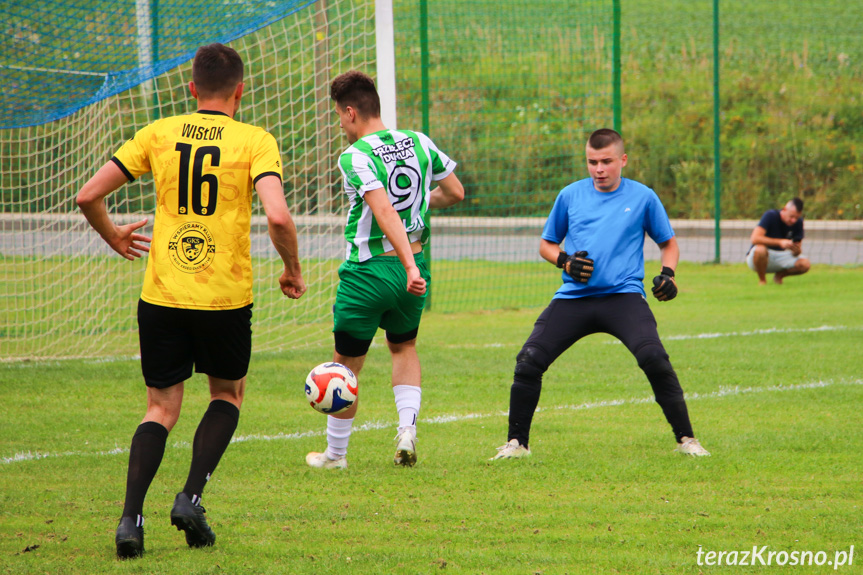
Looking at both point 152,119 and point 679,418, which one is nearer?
point 679,418

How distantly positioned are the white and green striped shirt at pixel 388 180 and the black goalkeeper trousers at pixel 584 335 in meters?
0.94

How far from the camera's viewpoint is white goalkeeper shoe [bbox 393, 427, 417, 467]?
5.18m

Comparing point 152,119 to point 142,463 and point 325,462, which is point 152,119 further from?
point 142,463

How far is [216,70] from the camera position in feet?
13.1

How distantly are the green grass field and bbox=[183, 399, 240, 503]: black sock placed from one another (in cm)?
28

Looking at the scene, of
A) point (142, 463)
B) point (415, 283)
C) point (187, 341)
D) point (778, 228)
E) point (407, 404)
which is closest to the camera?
point (142, 463)

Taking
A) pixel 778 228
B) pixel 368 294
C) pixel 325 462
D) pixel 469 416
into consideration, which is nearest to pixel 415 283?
pixel 368 294

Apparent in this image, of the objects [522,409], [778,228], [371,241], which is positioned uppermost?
[371,241]

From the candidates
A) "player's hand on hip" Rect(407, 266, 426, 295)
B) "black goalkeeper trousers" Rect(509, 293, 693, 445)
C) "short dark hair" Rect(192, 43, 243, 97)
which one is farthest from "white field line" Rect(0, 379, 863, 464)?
"short dark hair" Rect(192, 43, 243, 97)

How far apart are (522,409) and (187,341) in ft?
6.89

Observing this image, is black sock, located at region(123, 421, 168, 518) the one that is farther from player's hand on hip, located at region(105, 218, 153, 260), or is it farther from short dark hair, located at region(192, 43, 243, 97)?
short dark hair, located at region(192, 43, 243, 97)

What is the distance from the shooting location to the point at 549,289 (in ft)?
44.1

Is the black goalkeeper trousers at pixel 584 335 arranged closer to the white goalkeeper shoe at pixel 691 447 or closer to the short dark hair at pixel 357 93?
the white goalkeeper shoe at pixel 691 447

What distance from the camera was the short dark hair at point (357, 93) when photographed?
5117 mm
